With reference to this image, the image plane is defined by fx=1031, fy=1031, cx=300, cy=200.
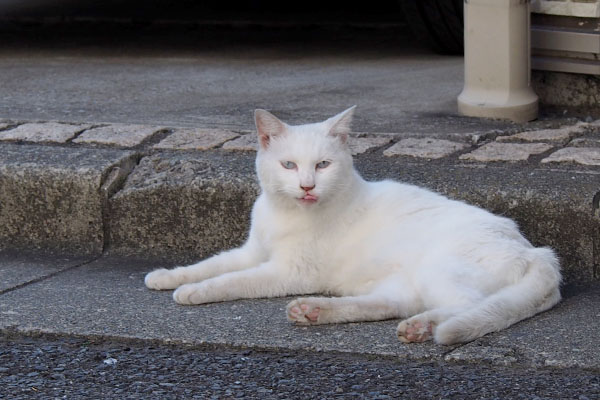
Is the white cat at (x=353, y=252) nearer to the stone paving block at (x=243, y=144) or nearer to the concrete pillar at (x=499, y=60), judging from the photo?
the stone paving block at (x=243, y=144)

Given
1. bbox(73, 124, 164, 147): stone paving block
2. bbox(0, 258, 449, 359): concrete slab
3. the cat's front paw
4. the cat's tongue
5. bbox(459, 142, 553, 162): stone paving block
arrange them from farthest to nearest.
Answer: bbox(73, 124, 164, 147): stone paving block → bbox(459, 142, 553, 162): stone paving block → the cat's front paw → the cat's tongue → bbox(0, 258, 449, 359): concrete slab

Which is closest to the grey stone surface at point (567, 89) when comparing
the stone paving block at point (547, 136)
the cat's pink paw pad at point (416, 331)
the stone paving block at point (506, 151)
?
the stone paving block at point (547, 136)

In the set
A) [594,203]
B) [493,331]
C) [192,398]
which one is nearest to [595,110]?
[594,203]

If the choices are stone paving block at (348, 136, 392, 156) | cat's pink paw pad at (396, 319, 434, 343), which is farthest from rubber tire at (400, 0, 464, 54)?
cat's pink paw pad at (396, 319, 434, 343)

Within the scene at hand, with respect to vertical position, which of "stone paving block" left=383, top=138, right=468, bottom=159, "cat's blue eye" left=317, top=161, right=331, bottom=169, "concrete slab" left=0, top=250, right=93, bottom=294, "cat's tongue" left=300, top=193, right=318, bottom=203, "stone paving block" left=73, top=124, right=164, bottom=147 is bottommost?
"concrete slab" left=0, top=250, right=93, bottom=294

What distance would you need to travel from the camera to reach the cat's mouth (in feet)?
11.2

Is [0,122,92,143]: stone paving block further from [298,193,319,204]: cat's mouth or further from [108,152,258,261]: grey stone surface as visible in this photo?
[298,193,319,204]: cat's mouth

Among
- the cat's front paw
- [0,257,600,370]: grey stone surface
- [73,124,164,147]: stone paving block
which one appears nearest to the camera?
[0,257,600,370]: grey stone surface

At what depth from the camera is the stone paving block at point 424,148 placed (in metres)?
4.13

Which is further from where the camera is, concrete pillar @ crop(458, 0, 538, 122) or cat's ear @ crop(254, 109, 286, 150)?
concrete pillar @ crop(458, 0, 538, 122)

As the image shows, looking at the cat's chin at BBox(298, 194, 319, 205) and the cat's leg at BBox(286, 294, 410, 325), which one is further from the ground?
the cat's chin at BBox(298, 194, 319, 205)

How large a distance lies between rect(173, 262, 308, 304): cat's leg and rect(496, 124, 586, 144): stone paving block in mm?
A: 1320

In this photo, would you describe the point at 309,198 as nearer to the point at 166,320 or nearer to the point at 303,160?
the point at 303,160

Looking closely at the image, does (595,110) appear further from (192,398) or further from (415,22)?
(192,398)
